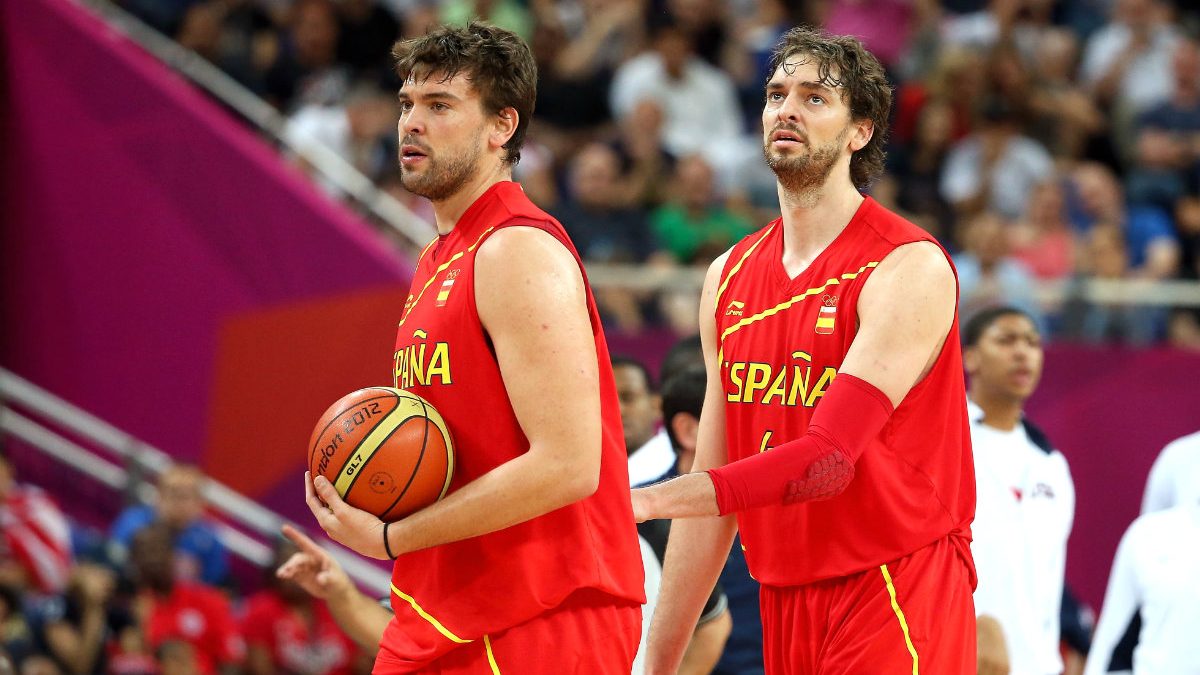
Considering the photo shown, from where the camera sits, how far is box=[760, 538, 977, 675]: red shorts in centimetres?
451

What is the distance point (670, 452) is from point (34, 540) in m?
6.26

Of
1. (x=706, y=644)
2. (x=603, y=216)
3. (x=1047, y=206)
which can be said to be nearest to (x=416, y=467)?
(x=706, y=644)

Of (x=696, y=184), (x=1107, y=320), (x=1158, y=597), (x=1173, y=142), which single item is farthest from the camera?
(x=1173, y=142)

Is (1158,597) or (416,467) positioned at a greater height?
(416,467)

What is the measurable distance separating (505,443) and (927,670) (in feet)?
4.33

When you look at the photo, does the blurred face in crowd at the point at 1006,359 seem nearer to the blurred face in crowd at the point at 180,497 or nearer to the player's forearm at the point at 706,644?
the player's forearm at the point at 706,644

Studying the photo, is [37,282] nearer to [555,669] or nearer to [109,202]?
[109,202]

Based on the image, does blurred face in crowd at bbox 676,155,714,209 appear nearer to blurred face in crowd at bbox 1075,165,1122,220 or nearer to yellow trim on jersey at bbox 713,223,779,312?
blurred face in crowd at bbox 1075,165,1122,220

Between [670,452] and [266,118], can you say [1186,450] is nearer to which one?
[670,452]

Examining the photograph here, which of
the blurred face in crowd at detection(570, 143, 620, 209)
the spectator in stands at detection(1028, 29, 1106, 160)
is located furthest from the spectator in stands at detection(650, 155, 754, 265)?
the spectator in stands at detection(1028, 29, 1106, 160)

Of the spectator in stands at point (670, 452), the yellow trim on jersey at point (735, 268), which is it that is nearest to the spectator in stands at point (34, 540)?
the spectator in stands at point (670, 452)

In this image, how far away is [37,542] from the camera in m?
11.4

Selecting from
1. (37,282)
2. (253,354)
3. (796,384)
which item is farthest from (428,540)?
(37,282)

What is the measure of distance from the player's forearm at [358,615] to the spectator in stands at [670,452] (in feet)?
3.43
